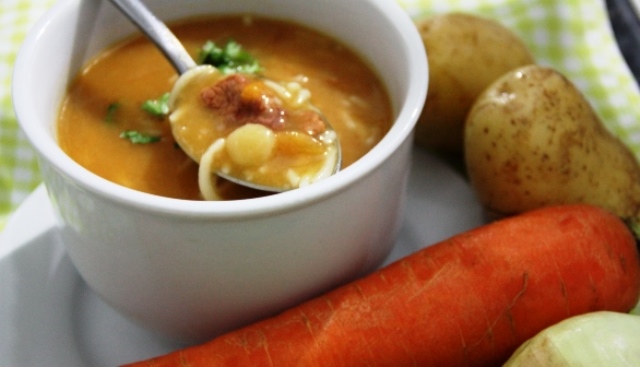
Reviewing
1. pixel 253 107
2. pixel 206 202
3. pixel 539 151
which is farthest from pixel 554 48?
pixel 206 202

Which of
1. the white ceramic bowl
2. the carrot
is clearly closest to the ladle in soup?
the white ceramic bowl

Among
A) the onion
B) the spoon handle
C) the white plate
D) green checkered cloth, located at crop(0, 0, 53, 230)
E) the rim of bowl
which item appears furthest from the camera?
green checkered cloth, located at crop(0, 0, 53, 230)

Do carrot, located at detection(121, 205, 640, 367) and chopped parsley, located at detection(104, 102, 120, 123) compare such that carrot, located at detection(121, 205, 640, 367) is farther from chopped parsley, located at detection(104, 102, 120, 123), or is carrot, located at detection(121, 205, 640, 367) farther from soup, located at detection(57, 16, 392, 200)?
chopped parsley, located at detection(104, 102, 120, 123)

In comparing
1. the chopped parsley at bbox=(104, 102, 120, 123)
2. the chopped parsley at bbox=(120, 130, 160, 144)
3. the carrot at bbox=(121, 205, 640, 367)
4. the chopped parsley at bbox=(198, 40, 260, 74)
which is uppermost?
the chopped parsley at bbox=(198, 40, 260, 74)

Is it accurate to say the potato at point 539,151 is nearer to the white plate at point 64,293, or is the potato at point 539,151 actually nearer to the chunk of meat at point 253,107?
the white plate at point 64,293

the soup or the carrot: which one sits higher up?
the soup

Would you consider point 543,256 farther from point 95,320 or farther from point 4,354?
point 4,354

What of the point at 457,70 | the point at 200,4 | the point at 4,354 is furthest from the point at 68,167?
the point at 457,70
